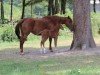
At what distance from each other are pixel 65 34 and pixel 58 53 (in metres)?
10.3

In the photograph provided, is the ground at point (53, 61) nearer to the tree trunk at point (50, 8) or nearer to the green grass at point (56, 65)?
the green grass at point (56, 65)

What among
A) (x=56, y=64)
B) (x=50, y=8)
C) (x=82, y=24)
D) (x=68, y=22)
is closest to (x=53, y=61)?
(x=56, y=64)

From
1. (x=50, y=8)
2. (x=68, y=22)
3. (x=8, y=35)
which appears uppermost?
(x=50, y=8)

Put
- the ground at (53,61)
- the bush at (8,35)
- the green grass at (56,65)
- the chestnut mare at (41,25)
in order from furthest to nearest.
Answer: the bush at (8,35), the chestnut mare at (41,25), the ground at (53,61), the green grass at (56,65)

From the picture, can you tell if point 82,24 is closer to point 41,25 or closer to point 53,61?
point 41,25

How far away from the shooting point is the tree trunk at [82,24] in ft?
53.4

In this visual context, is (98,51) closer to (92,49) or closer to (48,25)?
(92,49)

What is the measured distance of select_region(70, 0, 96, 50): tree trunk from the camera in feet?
53.4

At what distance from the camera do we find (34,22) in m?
16.0

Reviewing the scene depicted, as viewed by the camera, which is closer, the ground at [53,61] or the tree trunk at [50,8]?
the ground at [53,61]

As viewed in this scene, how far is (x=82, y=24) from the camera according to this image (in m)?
16.2

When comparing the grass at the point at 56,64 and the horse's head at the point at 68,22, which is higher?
the horse's head at the point at 68,22

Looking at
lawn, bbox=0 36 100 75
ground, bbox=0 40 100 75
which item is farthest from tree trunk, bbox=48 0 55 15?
lawn, bbox=0 36 100 75

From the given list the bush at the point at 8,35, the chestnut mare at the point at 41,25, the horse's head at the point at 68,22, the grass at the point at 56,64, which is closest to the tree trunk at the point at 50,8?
the bush at the point at 8,35
